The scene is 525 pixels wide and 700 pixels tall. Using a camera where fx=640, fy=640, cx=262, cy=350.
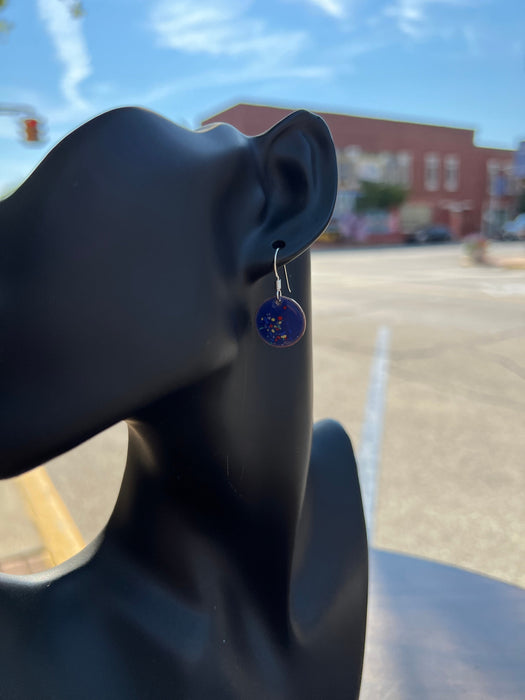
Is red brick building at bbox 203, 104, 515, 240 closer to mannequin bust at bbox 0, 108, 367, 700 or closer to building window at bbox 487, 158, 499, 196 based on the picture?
building window at bbox 487, 158, 499, 196

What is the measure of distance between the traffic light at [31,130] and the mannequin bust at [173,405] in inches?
381

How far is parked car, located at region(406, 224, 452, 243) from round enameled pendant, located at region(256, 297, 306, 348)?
1195 inches

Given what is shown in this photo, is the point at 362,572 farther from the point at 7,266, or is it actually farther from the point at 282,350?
the point at 7,266

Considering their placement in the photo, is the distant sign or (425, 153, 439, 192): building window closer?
the distant sign

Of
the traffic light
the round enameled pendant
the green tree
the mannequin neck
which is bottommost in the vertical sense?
the green tree

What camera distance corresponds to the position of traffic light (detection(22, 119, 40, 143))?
933 cm

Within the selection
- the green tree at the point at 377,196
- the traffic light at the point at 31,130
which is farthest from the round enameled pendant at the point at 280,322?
the green tree at the point at 377,196

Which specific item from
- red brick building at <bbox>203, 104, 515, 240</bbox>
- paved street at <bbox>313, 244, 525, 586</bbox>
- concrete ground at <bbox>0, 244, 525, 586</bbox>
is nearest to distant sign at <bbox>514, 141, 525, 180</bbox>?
red brick building at <bbox>203, 104, 515, 240</bbox>

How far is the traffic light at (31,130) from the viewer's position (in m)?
9.33

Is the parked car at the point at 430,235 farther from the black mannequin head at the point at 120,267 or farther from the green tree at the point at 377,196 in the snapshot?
the black mannequin head at the point at 120,267

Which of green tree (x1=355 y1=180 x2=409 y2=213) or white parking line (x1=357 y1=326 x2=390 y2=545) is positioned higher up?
white parking line (x1=357 y1=326 x2=390 y2=545)

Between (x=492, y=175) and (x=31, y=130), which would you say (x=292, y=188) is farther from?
(x=492, y=175)

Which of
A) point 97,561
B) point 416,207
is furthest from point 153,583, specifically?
point 416,207

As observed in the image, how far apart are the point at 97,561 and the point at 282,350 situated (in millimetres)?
373
